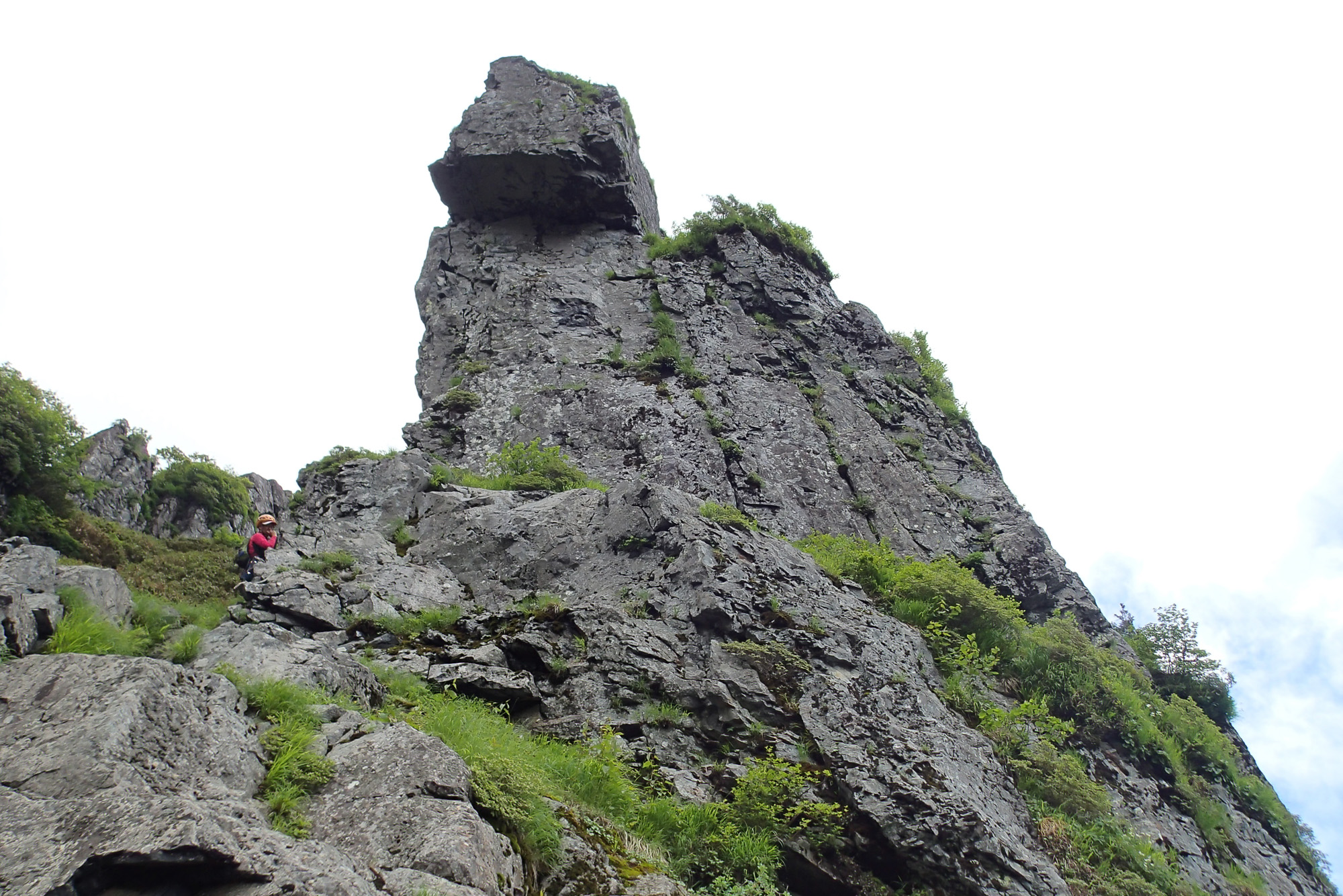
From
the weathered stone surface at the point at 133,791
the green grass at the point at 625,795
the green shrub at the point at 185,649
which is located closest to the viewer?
the weathered stone surface at the point at 133,791

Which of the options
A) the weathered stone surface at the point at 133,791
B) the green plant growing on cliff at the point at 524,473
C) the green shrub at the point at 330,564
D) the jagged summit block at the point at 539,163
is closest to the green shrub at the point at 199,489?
the jagged summit block at the point at 539,163

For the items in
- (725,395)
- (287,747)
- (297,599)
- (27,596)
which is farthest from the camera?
(725,395)

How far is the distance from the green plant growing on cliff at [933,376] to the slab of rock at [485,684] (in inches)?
659

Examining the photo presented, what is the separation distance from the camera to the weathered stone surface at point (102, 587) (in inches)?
324

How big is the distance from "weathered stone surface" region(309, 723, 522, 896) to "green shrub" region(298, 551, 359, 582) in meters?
6.07

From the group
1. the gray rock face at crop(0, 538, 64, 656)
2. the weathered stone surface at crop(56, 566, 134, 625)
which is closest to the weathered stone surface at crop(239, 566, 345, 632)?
the weathered stone surface at crop(56, 566, 134, 625)

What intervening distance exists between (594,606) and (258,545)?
16.3 feet

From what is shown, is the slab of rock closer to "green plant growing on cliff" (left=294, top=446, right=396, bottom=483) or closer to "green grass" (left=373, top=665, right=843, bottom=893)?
"green grass" (left=373, top=665, right=843, bottom=893)

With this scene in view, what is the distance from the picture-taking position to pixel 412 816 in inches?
227

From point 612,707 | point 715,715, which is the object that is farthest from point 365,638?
point 715,715

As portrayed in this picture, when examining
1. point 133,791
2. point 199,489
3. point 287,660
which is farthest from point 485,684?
point 199,489

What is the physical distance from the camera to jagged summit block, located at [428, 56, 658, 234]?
25.1m

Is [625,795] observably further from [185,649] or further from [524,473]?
[524,473]

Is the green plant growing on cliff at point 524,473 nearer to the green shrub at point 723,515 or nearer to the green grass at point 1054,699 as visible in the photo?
the green shrub at point 723,515
